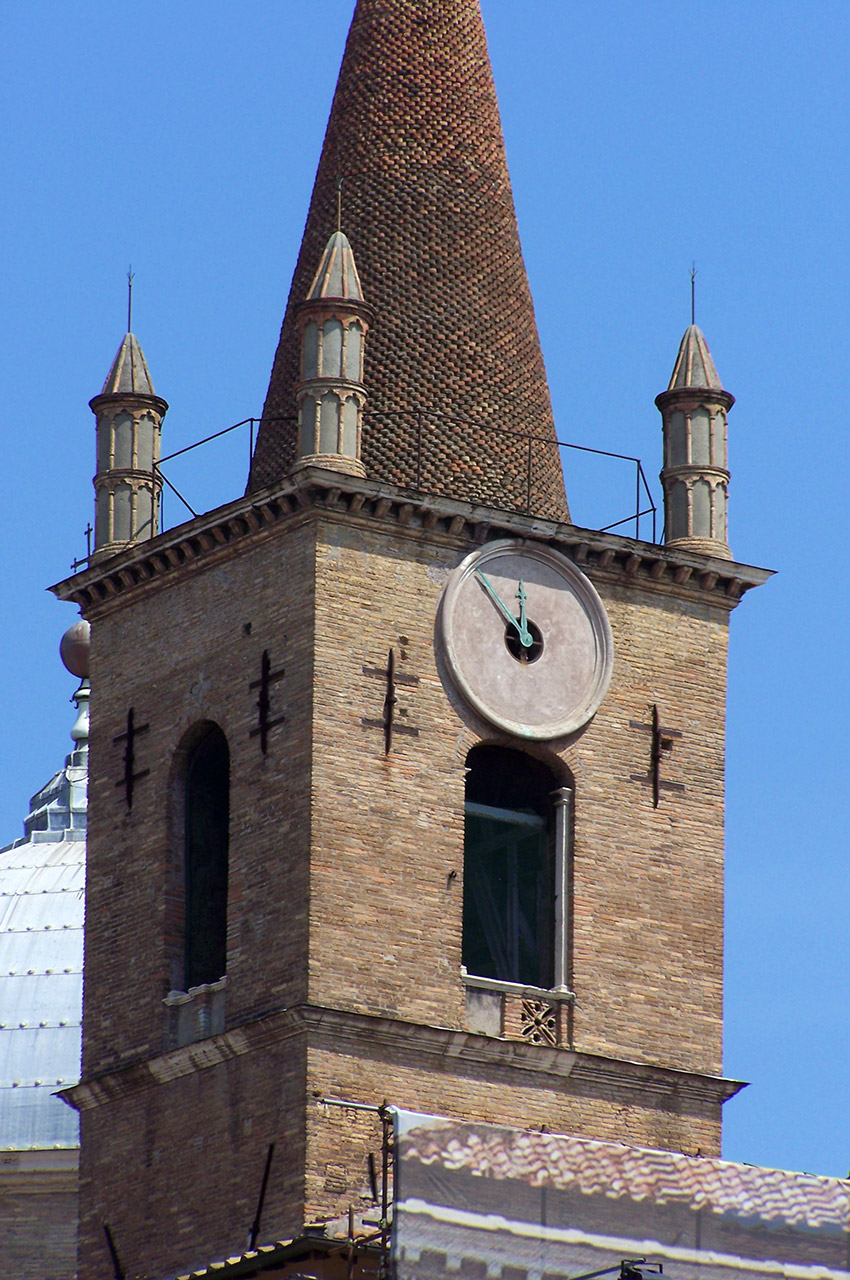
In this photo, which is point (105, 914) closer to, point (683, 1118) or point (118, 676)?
point (118, 676)

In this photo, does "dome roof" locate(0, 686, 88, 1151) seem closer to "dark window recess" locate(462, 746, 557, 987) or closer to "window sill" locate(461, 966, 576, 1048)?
"dark window recess" locate(462, 746, 557, 987)

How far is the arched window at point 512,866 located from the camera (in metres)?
52.6

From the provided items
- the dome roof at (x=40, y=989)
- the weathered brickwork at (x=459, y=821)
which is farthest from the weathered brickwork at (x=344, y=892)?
the dome roof at (x=40, y=989)

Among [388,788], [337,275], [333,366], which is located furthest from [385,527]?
[337,275]

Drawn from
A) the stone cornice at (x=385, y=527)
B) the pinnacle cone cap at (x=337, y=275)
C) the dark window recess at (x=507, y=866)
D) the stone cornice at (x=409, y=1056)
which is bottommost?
the stone cornice at (x=409, y=1056)

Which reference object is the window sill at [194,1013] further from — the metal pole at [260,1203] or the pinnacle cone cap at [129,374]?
the pinnacle cone cap at [129,374]

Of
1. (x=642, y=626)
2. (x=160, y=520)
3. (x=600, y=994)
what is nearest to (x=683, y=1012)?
(x=600, y=994)

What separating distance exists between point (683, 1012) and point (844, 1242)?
3.34 metres

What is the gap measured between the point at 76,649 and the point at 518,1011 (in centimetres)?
2152

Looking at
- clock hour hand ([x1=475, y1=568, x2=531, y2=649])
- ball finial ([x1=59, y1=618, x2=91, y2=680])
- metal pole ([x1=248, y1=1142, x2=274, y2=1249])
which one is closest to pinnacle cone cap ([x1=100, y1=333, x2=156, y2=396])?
clock hour hand ([x1=475, y1=568, x2=531, y2=649])

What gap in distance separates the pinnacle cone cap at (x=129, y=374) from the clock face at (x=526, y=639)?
5035 millimetres

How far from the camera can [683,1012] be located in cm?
5275

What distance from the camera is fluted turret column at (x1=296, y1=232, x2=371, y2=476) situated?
5234cm

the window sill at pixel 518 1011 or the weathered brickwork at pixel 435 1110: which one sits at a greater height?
the window sill at pixel 518 1011
